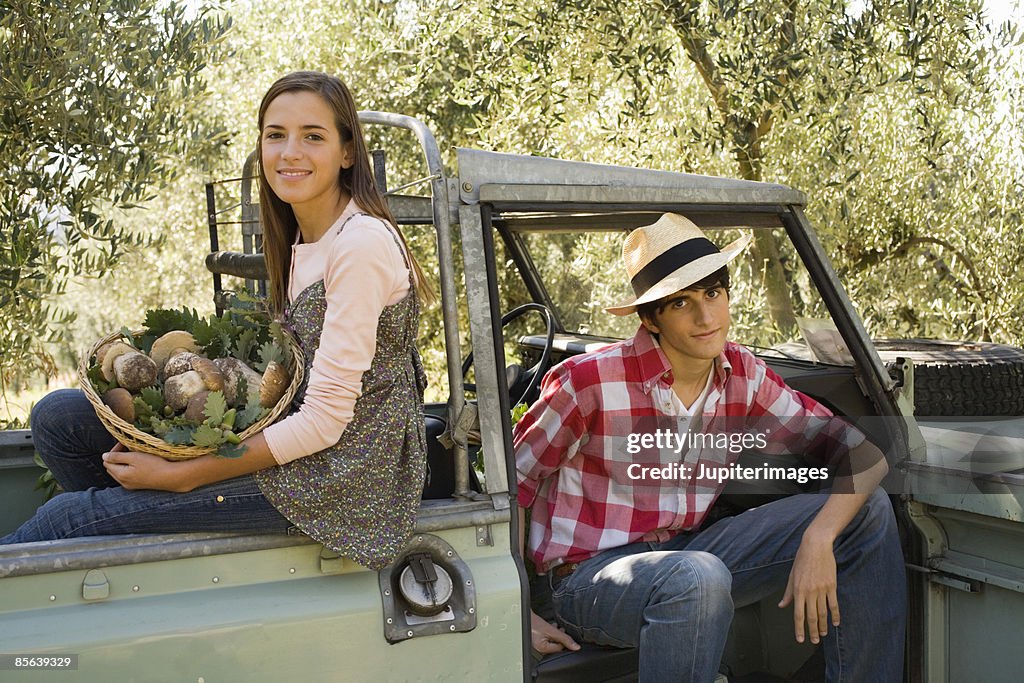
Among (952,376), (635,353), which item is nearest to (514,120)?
(952,376)

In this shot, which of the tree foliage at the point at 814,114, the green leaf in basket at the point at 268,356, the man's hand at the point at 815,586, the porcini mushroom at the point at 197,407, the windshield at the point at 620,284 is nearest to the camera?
the porcini mushroom at the point at 197,407

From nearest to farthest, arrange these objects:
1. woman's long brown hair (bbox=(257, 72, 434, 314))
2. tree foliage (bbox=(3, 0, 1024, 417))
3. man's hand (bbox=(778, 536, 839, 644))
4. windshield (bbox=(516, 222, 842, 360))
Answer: woman's long brown hair (bbox=(257, 72, 434, 314)), man's hand (bbox=(778, 536, 839, 644)), windshield (bbox=(516, 222, 842, 360)), tree foliage (bbox=(3, 0, 1024, 417))

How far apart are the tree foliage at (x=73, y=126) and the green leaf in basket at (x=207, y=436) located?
377 cm

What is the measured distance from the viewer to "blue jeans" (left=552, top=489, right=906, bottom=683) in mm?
2357

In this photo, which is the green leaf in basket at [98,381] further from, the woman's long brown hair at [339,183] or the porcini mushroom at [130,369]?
the woman's long brown hair at [339,183]

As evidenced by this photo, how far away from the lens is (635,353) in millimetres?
2707

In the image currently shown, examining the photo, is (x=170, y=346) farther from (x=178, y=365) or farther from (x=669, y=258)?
(x=669, y=258)

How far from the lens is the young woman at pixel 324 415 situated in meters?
2.11

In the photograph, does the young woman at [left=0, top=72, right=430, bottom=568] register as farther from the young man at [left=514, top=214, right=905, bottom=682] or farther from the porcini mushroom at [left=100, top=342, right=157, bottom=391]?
the young man at [left=514, top=214, right=905, bottom=682]

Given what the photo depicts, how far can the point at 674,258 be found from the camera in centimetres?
266

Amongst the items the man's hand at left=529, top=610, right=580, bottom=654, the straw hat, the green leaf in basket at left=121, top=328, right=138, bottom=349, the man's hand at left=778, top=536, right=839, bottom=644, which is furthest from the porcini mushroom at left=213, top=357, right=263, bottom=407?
the man's hand at left=778, top=536, right=839, bottom=644

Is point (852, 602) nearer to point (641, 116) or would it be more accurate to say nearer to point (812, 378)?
point (812, 378)

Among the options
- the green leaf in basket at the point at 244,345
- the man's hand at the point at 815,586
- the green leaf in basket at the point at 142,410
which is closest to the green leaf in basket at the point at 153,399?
the green leaf in basket at the point at 142,410

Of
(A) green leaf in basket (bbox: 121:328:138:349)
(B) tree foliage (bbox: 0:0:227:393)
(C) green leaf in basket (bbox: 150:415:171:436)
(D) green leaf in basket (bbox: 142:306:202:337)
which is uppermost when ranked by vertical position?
(B) tree foliage (bbox: 0:0:227:393)
